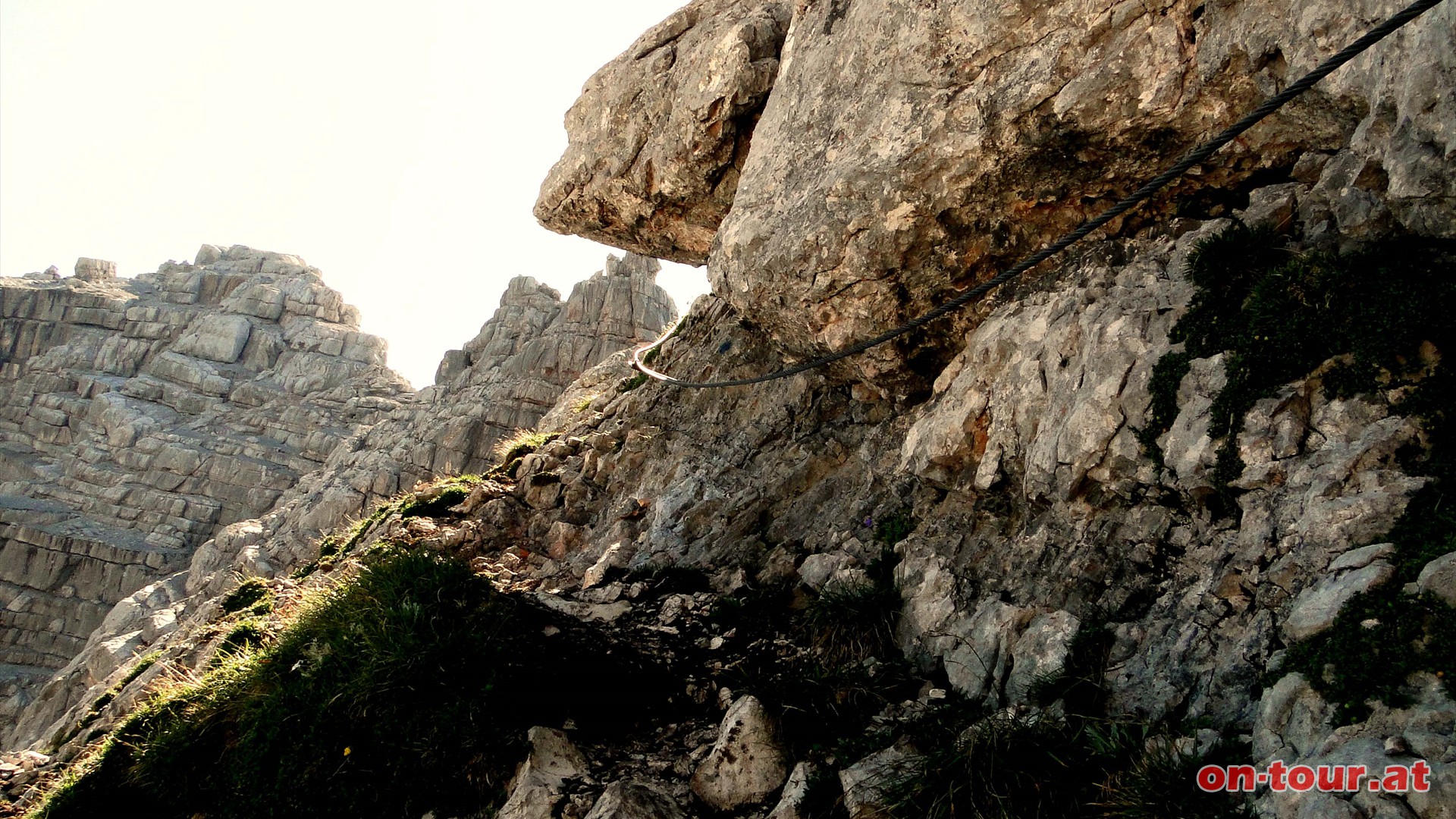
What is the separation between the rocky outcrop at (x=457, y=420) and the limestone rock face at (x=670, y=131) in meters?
27.5

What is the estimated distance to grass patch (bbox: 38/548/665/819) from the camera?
618cm

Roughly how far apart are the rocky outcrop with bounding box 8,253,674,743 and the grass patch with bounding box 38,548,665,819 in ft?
101

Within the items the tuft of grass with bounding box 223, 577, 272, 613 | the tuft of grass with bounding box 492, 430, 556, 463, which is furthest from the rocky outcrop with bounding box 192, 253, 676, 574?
the tuft of grass with bounding box 223, 577, 272, 613

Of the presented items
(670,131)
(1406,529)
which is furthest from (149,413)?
(1406,529)

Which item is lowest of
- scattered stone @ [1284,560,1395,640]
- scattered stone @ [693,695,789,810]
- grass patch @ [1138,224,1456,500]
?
scattered stone @ [1284,560,1395,640]

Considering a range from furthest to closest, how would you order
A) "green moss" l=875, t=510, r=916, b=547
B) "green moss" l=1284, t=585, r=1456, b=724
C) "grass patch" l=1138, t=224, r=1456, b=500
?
"green moss" l=875, t=510, r=916, b=547
"grass patch" l=1138, t=224, r=1456, b=500
"green moss" l=1284, t=585, r=1456, b=724

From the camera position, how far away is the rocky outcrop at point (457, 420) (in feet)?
129

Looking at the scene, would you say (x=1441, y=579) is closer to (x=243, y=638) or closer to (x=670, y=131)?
(x=670, y=131)

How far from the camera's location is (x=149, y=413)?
6438 cm

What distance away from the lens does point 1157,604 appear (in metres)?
5.01

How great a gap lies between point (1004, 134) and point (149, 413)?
241ft

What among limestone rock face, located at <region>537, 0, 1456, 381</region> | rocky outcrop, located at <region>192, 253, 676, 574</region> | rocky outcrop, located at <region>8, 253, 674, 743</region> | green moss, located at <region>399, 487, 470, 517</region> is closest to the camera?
limestone rock face, located at <region>537, 0, 1456, 381</region>

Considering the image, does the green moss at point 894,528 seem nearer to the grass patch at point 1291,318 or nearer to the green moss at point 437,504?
the grass patch at point 1291,318

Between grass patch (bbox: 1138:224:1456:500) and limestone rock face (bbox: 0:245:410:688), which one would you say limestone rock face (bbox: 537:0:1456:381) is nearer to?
grass patch (bbox: 1138:224:1456:500)
